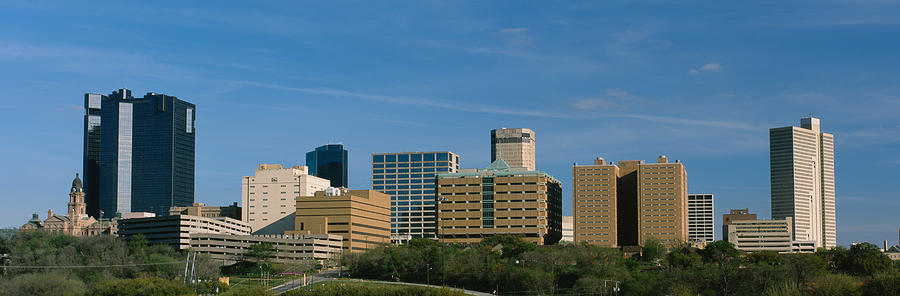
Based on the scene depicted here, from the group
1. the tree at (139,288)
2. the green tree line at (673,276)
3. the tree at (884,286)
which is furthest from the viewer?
the tree at (139,288)

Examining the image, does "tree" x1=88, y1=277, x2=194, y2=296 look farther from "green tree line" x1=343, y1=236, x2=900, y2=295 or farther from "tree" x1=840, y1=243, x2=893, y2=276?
"tree" x1=840, y1=243, x2=893, y2=276

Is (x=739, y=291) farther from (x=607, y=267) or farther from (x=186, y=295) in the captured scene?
(x=186, y=295)

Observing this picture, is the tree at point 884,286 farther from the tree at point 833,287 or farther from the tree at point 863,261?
the tree at point 863,261

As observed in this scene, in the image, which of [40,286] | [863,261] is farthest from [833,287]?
[40,286]

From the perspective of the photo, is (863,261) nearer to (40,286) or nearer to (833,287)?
(833,287)

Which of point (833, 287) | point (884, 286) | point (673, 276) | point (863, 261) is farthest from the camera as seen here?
point (863, 261)

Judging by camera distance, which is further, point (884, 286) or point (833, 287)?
point (833, 287)

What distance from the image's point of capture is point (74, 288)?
172 metres

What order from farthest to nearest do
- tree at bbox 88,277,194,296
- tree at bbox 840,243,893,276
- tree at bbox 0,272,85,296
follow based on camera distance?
tree at bbox 840,243,893,276 < tree at bbox 0,272,85,296 < tree at bbox 88,277,194,296

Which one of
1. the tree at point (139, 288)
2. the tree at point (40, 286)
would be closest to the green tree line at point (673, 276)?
the tree at point (139, 288)

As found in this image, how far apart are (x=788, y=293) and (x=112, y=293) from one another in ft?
345

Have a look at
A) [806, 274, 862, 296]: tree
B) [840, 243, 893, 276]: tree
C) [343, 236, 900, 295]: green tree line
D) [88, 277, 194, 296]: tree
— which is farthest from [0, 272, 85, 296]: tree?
[840, 243, 893, 276]: tree

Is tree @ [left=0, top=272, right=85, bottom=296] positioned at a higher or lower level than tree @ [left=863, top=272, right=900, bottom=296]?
lower

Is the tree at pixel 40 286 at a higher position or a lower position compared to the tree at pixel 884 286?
lower
